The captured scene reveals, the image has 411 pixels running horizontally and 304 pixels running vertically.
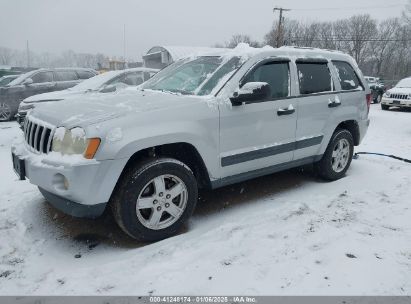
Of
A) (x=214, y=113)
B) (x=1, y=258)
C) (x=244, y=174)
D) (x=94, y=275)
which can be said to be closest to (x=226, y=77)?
(x=214, y=113)

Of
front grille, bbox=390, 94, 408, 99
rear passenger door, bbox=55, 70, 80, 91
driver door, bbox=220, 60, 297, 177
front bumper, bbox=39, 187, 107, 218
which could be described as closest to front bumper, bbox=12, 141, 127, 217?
front bumper, bbox=39, 187, 107, 218

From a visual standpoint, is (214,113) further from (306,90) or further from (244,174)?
(306,90)

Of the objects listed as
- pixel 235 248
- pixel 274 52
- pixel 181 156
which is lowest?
pixel 235 248

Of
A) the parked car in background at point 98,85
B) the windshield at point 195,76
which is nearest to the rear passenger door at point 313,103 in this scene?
the windshield at point 195,76

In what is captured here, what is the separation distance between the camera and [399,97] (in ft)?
49.1

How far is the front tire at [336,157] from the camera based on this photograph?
196 inches

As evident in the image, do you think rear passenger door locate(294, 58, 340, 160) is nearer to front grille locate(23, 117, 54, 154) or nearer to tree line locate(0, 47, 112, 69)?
front grille locate(23, 117, 54, 154)

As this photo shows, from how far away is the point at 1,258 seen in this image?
3.07m

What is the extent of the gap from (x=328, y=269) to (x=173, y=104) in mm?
1933

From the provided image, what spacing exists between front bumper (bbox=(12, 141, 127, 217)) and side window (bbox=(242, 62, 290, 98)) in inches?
73.2

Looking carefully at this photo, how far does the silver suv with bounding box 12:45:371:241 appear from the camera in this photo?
299 cm

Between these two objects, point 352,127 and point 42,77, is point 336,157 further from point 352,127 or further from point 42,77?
point 42,77

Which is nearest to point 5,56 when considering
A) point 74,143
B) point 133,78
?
point 133,78

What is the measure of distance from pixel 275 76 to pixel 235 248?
2.06m
